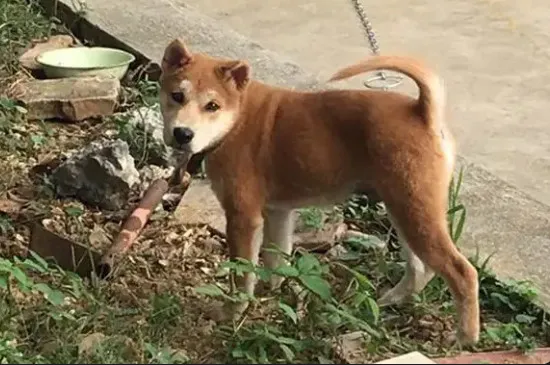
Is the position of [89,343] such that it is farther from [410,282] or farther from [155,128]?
[155,128]

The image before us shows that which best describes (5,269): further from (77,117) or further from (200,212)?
(77,117)

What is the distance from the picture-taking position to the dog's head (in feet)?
13.1

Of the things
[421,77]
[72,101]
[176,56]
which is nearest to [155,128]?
[72,101]

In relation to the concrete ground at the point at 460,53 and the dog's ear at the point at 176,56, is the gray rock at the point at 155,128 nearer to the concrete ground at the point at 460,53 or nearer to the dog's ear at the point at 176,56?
the concrete ground at the point at 460,53

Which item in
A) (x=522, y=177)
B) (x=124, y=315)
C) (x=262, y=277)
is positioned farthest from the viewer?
(x=522, y=177)

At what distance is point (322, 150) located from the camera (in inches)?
159

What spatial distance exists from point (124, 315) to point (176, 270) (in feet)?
1.94

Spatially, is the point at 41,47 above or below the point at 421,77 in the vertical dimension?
below

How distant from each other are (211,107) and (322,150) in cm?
35

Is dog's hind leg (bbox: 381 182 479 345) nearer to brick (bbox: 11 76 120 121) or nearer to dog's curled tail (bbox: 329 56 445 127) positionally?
dog's curled tail (bbox: 329 56 445 127)

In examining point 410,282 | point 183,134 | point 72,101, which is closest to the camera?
point 183,134

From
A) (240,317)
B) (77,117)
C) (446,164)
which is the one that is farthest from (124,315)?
(77,117)

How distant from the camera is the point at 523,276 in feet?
14.4

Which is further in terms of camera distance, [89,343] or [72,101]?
[72,101]
